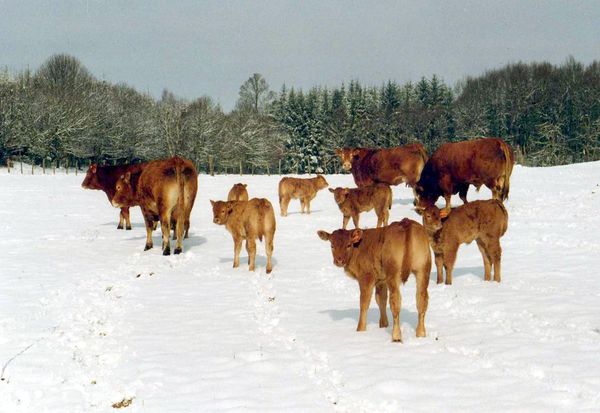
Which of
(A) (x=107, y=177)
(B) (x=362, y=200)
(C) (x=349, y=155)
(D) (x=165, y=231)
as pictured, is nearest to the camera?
(D) (x=165, y=231)

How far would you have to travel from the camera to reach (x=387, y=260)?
7.51 meters

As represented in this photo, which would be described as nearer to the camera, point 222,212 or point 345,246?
point 345,246

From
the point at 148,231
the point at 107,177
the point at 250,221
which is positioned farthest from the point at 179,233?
the point at 107,177

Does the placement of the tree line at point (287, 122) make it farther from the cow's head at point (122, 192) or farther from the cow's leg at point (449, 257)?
the cow's leg at point (449, 257)

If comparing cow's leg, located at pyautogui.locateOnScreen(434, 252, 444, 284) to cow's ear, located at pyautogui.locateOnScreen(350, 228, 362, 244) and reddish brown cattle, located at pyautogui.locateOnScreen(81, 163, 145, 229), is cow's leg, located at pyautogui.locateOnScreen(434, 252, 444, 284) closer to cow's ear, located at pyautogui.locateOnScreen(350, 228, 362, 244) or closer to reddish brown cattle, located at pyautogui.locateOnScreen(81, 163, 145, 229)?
cow's ear, located at pyautogui.locateOnScreen(350, 228, 362, 244)

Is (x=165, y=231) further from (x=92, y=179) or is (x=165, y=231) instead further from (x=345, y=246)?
(x=345, y=246)

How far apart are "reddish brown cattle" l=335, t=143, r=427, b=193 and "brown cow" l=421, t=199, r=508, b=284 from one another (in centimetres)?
1251

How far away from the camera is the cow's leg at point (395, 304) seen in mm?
7352

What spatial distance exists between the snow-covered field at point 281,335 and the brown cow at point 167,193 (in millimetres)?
821

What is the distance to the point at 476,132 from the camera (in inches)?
3022

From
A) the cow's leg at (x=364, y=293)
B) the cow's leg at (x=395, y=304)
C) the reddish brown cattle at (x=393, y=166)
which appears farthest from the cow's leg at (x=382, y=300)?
the reddish brown cattle at (x=393, y=166)

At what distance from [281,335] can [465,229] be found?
456 cm

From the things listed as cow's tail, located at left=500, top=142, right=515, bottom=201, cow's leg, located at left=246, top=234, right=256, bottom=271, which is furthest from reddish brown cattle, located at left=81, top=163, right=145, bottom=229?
cow's tail, located at left=500, top=142, right=515, bottom=201

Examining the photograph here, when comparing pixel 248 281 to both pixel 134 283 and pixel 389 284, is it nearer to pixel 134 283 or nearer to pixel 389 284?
pixel 134 283
